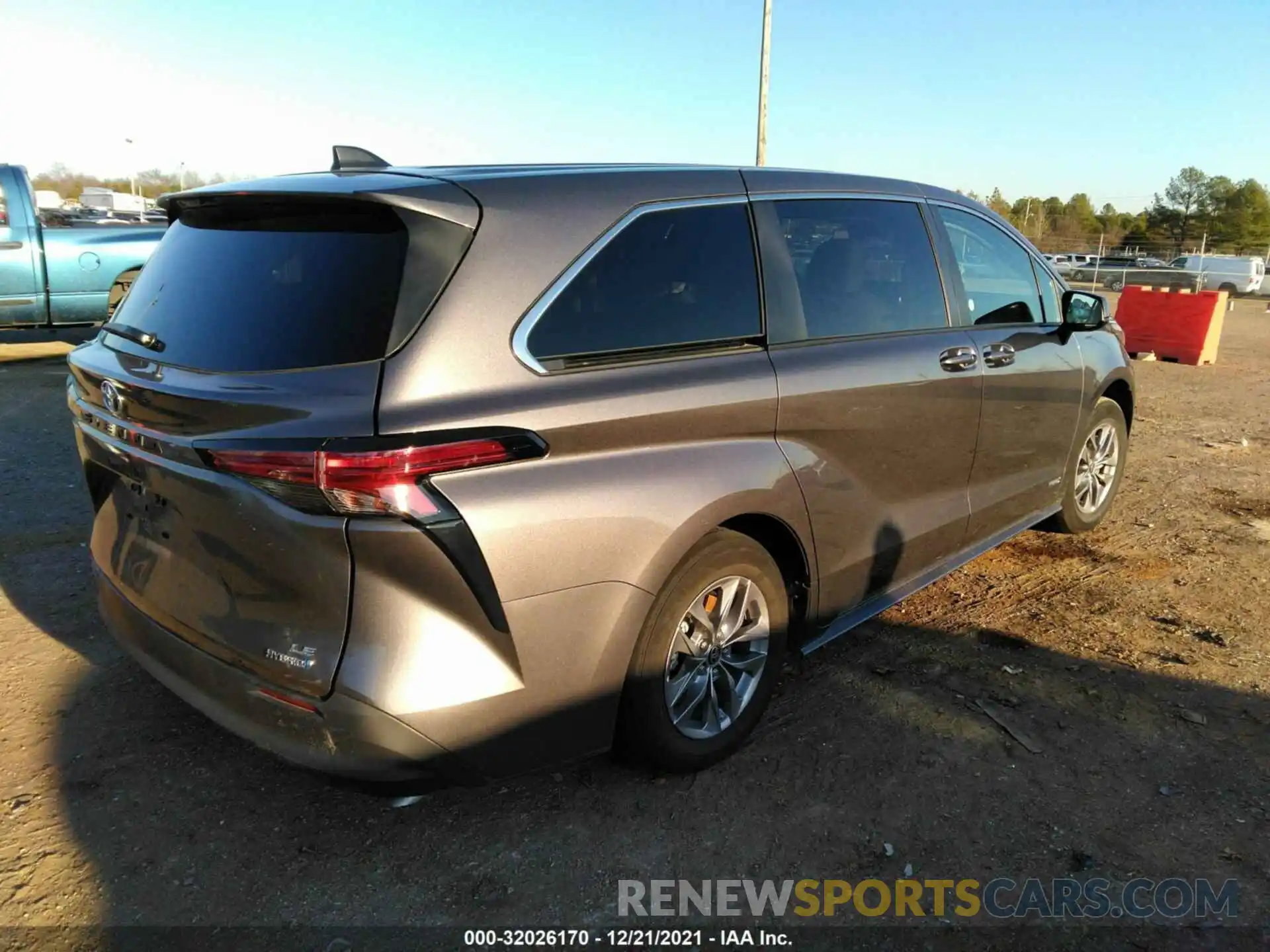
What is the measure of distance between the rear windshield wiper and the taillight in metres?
0.67

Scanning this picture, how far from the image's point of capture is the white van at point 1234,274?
35031 mm

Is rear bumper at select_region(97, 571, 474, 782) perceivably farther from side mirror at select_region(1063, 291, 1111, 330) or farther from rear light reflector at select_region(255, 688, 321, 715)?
side mirror at select_region(1063, 291, 1111, 330)

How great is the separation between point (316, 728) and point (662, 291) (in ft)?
5.07

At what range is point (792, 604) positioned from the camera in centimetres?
323

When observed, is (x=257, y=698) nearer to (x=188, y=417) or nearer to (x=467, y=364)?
(x=188, y=417)

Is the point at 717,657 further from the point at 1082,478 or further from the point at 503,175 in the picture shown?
the point at 1082,478

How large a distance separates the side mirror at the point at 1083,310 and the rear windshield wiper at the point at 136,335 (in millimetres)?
4093

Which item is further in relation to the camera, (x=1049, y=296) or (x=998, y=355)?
(x=1049, y=296)

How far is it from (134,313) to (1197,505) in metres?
6.07

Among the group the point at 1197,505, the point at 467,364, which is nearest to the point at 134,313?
the point at 467,364

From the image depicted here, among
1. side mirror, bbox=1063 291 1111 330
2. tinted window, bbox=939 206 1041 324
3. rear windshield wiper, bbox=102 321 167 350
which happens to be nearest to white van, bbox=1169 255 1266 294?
side mirror, bbox=1063 291 1111 330

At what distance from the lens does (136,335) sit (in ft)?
8.71

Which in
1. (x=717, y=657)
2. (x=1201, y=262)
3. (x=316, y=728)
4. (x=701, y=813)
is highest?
(x=1201, y=262)

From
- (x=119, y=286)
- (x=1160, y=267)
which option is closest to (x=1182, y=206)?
(x=1160, y=267)
